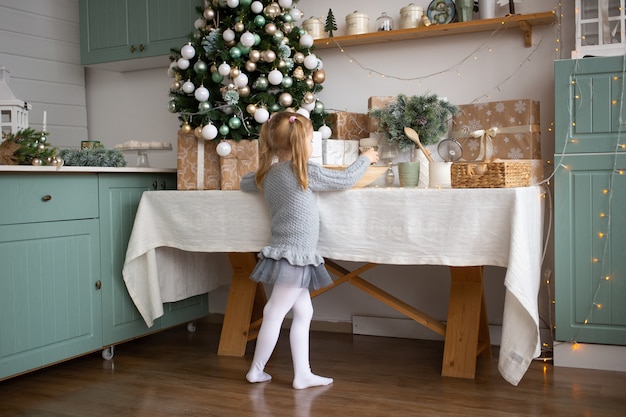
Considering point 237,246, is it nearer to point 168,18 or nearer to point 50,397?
point 50,397

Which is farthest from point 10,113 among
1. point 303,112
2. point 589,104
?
point 589,104

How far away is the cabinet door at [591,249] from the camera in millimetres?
2711

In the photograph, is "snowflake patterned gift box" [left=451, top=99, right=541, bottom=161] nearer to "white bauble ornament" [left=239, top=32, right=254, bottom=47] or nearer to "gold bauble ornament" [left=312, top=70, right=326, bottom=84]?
"gold bauble ornament" [left=312, top=70, right=326, bottom=84]

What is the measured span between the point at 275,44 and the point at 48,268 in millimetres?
1390

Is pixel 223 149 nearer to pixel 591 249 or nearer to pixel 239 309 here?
pixel 239 309

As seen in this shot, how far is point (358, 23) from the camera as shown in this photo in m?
3.40

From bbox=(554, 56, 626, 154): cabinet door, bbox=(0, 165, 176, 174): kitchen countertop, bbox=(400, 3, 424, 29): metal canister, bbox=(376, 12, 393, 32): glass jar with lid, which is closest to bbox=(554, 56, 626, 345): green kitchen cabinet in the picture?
bbox=(554, 56, 626, 154): cabinet door

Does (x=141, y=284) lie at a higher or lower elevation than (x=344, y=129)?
lower

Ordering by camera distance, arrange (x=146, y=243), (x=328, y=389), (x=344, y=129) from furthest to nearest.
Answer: (x=344, y=129), (x=146, y=243), (x=328, y=389)

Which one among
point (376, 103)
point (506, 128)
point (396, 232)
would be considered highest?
point (376, 103)

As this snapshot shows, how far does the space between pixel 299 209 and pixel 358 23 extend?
1274 millimetres

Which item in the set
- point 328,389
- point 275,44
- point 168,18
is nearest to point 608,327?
point 328,389

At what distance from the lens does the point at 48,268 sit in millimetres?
2787

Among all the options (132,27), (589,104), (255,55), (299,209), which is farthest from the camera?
(132,27)
